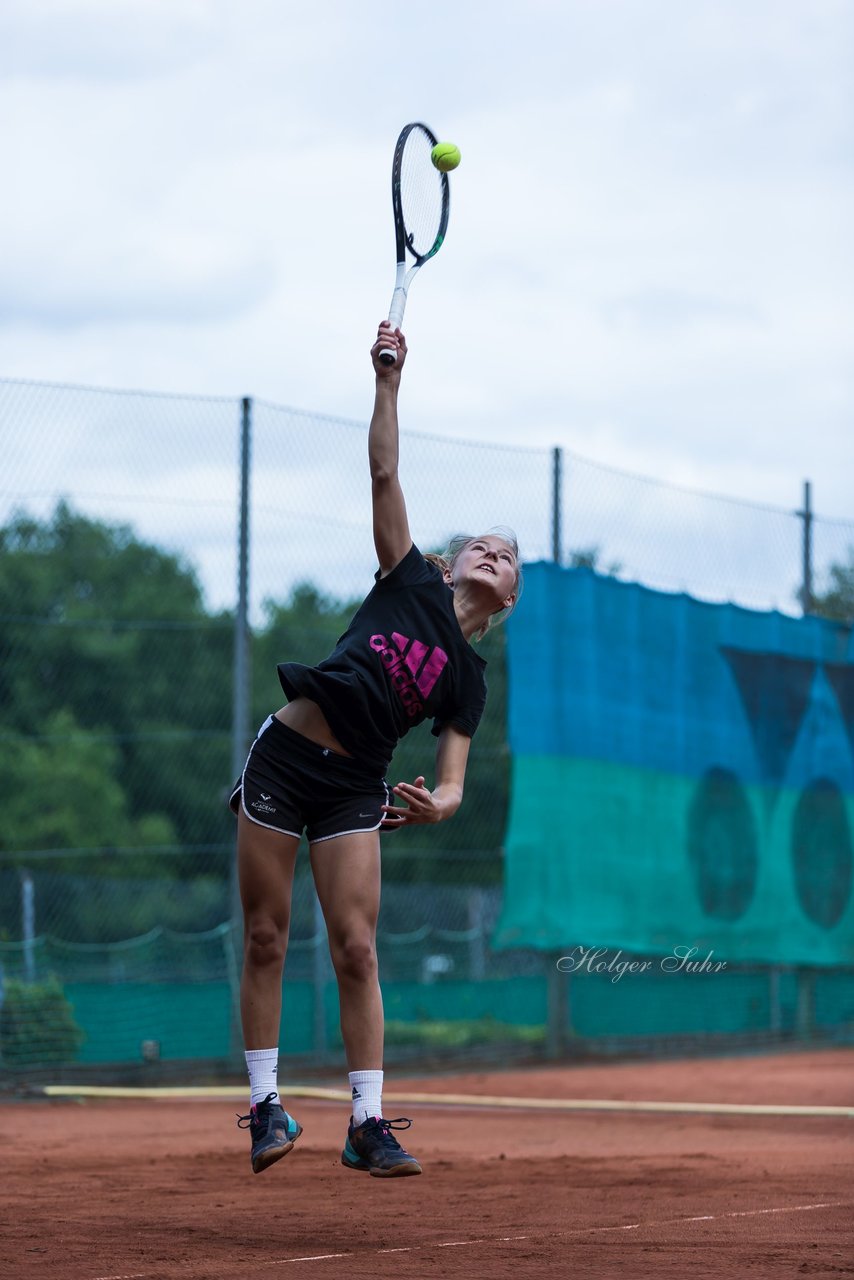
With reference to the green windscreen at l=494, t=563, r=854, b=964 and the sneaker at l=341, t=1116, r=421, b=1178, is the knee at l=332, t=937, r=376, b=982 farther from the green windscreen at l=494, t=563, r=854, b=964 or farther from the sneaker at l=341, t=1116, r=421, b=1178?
the green windscreen at l=494, t=563, r=854, b=964

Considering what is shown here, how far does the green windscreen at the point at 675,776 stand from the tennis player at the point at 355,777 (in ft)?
19.9

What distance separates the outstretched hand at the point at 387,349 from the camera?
14.6ft

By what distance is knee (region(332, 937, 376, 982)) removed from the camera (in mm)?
4359

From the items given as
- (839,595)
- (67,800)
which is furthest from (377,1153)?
(67,800)

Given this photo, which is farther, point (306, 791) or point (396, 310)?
point (396, 310)

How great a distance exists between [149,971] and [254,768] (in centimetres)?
1007

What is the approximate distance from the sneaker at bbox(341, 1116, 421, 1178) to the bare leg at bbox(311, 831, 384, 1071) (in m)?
0.17

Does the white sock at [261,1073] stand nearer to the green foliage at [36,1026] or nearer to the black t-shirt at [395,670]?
the black t-shirt at [395,670]

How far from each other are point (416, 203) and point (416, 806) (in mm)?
1995

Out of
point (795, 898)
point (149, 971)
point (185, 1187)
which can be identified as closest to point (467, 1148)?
point (185, 1187)

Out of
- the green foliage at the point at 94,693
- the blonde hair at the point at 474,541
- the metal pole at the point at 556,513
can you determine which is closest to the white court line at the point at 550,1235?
the blonde hair at the point at 474,541

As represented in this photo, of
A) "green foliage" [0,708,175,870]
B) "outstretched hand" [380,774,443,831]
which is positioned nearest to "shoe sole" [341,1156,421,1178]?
"outstretched hand" [380,774,443,831]

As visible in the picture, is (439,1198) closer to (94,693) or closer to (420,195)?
(420,195)

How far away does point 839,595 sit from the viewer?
1442 cm
